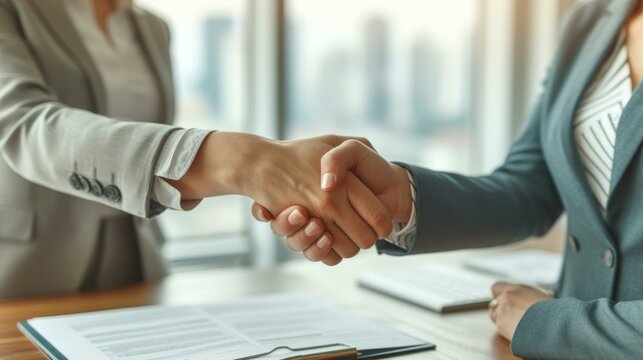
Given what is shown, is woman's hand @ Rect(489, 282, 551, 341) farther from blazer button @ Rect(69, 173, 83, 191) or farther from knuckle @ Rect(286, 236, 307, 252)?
blazer button @ Rect(69, 173, 83, 191)

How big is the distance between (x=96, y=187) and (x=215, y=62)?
6.00 feet

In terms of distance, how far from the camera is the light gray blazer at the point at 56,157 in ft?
4.11

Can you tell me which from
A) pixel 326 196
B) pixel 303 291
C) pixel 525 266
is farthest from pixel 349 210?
pixel 525 266

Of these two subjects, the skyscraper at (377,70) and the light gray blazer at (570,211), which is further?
the skyscraper at (377,70)

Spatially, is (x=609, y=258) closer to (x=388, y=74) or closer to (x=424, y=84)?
(x=388, y=74)

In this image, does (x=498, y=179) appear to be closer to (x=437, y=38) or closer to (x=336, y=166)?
(x=336, y=166)

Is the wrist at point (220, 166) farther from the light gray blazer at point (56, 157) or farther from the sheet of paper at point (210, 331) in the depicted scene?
the sheet of paper at point (210, 331)

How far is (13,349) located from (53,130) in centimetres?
38

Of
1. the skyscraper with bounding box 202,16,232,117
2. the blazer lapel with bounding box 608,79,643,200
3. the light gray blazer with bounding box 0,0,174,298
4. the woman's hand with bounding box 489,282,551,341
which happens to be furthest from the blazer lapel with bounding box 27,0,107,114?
the skyscraper with bounding box 202,16,232,117

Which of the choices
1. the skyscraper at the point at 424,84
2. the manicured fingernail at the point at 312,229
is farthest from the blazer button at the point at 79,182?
the skyscraper at the point at 424,84

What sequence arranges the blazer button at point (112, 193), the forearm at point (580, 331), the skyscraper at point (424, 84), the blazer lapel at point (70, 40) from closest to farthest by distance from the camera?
the forearm at point (580, 331)
the blazer button at point (112, 193)
the blazer lapel at point (70, 40)
the skyscraper at point (424, 84)

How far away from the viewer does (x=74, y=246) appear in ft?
5.23

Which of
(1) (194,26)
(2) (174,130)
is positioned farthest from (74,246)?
(1) (194,26)

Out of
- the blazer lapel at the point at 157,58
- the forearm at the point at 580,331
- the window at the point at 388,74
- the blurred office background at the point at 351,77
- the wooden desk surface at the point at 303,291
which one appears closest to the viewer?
the forearm at the point at 580,331
